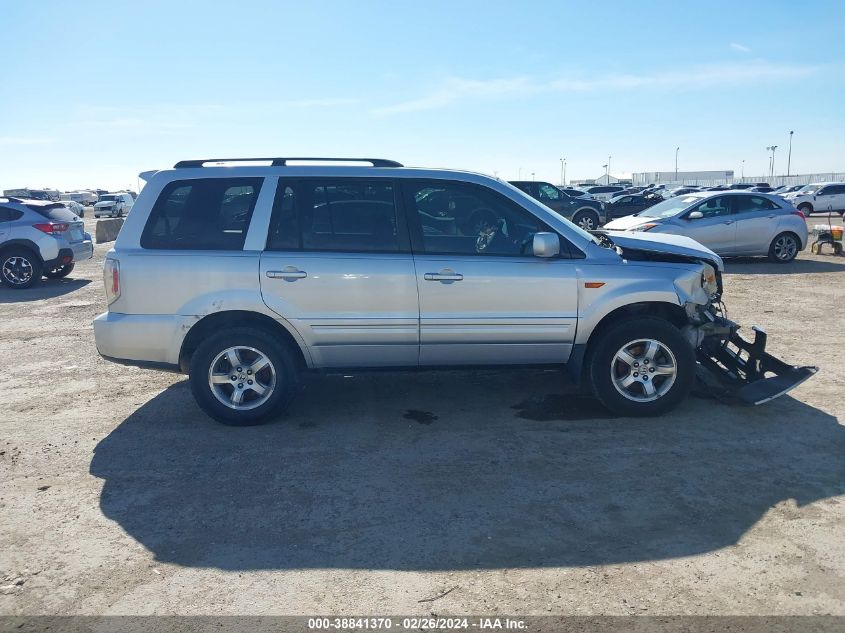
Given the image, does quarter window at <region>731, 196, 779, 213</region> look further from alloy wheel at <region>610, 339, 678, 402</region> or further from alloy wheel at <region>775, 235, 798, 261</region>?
alloy wheel at <region>610, 339, 678, 402</region>

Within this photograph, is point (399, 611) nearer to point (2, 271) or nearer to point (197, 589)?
point (197, 589)

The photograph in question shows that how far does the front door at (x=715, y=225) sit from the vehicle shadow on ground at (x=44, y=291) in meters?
12.5

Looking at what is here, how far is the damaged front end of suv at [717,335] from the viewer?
17.6 ft

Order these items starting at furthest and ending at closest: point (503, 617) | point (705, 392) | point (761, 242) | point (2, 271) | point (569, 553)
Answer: point (761, 242)
point (2, 271)
point (705, 392)
point (569, 553)
point (503, 617)

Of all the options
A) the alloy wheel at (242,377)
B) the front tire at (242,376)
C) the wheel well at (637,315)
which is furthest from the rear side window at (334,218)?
the wheel well at (637,315)

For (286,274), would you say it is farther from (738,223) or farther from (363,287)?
(738,223)

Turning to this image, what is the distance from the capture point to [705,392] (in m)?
5.91

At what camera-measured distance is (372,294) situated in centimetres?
516

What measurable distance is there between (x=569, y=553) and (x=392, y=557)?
927mm

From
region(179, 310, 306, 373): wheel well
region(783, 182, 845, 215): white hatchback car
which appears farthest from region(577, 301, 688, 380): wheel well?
region(783, 182, 845, 215): white hatchback car

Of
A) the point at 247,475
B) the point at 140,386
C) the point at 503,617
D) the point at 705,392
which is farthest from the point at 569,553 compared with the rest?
the point at 140,386

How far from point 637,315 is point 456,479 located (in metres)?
2.13

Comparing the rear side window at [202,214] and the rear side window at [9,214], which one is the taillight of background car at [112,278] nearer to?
the rear side window at [202,214]

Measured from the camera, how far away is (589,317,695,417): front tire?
5254 mm
